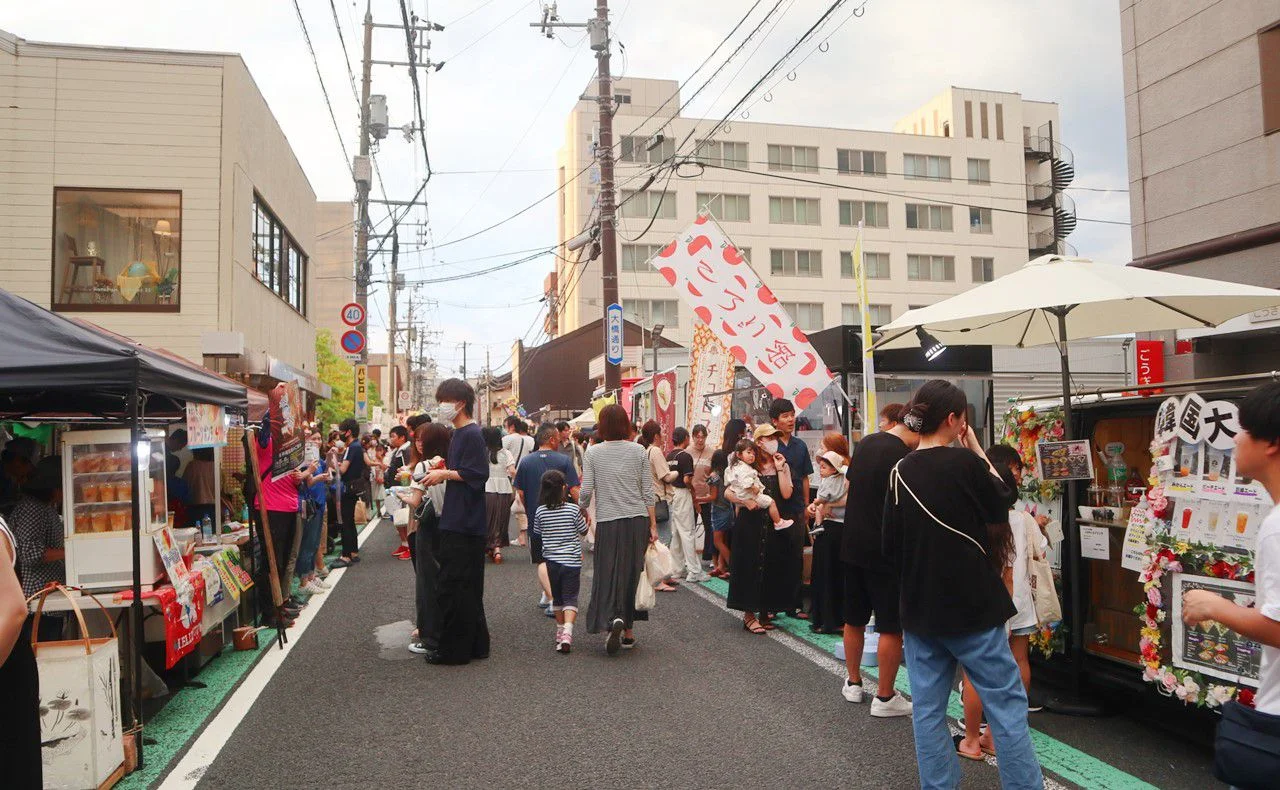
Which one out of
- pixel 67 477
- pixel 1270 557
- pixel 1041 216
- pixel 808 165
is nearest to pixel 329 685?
pixel 67 477

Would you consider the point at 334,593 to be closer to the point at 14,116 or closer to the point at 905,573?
the point at 905,573

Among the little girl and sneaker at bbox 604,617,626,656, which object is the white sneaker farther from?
the little girl

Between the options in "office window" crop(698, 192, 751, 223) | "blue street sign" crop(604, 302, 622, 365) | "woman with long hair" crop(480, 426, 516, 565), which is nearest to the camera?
"woman with long hair" crop(480, 426, 516, 565)

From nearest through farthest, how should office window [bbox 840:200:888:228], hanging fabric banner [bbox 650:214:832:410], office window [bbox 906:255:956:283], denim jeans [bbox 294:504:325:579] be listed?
hanging fabric banner [bbox 650:214:832:410], denim jeans [bbox 294:504:325:579], office window [bbox 840:200:888:228], office window [bbox 906:255:956:283]

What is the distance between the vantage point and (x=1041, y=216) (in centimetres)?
5109

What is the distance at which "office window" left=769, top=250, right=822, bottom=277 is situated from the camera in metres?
47.9

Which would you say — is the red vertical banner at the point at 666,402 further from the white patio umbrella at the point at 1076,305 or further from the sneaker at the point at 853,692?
the sneaker at the point at 853,692

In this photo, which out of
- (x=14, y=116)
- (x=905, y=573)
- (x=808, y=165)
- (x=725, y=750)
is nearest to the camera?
(x=905, y=573)

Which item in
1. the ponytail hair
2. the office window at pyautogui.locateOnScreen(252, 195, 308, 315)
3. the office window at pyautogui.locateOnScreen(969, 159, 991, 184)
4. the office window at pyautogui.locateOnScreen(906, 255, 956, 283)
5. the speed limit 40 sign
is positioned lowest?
the ponytail hair

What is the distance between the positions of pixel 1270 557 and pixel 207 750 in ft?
16.2

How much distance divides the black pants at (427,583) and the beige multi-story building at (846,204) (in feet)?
130

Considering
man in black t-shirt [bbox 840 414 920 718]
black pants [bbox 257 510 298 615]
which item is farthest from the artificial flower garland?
black pants [bbox 257 510 298 615]

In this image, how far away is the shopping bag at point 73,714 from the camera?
4148 millimetres

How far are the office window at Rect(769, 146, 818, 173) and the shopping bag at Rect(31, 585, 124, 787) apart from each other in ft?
154
